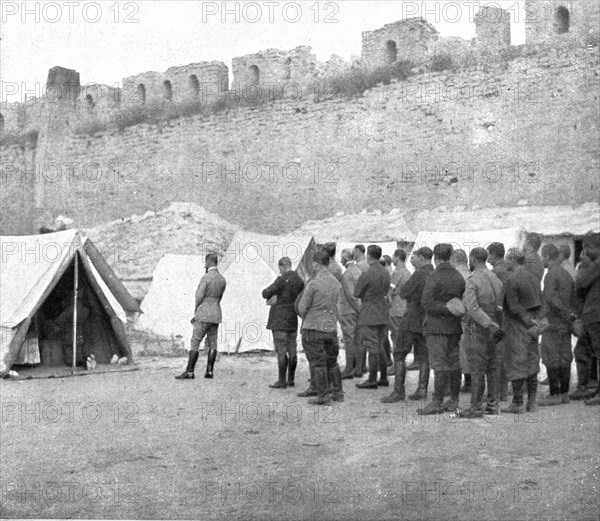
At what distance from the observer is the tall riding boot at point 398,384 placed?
27.2ft

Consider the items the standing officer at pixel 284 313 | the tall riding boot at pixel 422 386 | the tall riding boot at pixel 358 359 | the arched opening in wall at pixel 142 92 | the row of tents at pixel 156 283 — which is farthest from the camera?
the arched opening in wall at pixel 142 92

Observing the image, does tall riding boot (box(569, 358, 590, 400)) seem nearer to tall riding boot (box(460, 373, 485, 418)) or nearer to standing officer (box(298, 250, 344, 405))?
tall riding boot (box(460, 373, 485, 418))

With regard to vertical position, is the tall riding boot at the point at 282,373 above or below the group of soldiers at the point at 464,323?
below

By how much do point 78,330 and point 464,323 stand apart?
5.84 m

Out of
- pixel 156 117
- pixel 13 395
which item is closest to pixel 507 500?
pixel 13 395

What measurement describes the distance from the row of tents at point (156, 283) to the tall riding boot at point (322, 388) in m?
3.92

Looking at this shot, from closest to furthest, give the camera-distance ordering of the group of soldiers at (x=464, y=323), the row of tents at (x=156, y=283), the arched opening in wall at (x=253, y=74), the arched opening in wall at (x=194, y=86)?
1. the group of soldiers at (x=464, y=323)
2. the row of tents at (x=156, y=283)
3. the arched opening in wall at (x=253, y=74)
4. the arched opening in wall at (x=194, y=86)

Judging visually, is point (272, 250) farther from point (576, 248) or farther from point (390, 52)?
point (390, 52)

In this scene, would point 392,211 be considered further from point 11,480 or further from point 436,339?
point 11,480

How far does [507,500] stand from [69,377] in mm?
6709

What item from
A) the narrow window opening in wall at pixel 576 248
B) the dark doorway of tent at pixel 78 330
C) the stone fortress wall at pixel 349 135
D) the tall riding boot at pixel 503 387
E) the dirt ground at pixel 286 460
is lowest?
the dirt ground at pixel 286 460

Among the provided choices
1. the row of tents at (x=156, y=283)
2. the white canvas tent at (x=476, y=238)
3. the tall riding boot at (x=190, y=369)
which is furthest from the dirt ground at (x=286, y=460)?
the white canvas tent at (x=476, y=238)

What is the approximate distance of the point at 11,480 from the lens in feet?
19.6

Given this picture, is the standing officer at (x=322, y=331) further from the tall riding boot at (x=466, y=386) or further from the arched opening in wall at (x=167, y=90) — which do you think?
the arched opening in wall at (x=167, y=90)
